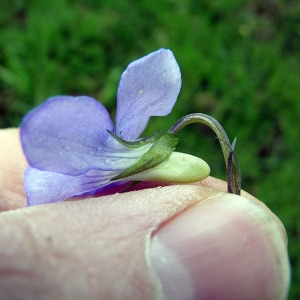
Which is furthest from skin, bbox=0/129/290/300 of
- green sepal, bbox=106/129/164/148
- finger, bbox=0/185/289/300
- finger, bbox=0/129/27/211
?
finger, bbox=0/129/27/211

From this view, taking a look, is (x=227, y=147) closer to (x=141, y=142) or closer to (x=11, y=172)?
(x=141, y=142)

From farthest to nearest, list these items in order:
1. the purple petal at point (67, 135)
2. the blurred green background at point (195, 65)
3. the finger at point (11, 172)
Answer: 1. the blurred green background at point (195, 65)
2. the finger at point (11, 172)
3. the purple petal at point (67, 135)

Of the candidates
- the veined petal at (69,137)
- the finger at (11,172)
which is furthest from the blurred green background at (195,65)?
the veined petal at (69,137)

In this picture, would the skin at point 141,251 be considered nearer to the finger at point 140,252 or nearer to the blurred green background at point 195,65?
the finger at point 140,252

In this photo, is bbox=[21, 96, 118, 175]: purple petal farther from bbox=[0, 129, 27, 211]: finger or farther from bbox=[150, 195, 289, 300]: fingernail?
bbox=[0, 129, 27, 211]: finger

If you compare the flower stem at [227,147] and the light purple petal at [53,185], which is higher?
the flower stem at [227,147]

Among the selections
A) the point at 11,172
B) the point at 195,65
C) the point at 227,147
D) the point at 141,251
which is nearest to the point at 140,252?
the point at 141,251

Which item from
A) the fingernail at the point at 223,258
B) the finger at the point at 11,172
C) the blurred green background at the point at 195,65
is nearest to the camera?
the fingernail at the point at 223,258
